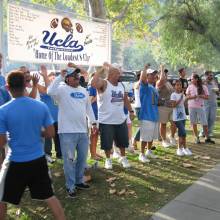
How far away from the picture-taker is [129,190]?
19.3ft

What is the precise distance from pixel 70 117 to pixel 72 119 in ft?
0.13

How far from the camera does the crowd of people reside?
3.98m

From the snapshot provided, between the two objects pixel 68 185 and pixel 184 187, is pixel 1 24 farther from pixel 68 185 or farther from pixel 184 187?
pixel 184 187

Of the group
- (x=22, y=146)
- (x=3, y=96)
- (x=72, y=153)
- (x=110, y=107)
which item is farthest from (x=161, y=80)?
(x=22, y=146)

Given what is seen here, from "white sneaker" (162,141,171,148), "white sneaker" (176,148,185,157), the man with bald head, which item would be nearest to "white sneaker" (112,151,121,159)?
the man with bald head

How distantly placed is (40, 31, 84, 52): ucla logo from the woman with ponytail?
10.1 feet

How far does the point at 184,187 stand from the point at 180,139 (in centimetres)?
221

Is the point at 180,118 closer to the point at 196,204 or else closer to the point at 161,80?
the point at 161,80

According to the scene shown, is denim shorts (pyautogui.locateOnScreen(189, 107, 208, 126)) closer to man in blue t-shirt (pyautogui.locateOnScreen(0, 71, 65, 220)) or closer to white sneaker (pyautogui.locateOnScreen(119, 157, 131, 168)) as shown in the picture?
white sneaker (pyautogui.locateOnScreen(119, 157, 131, 168))

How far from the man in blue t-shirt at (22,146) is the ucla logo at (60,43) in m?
2.86

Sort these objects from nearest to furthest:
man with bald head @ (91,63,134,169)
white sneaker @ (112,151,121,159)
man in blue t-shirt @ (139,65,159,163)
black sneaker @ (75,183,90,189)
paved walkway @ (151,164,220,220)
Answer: paved walkway @ (151,164,220,220)
black sneaker @ (75,183,90,189)
man with bald head @ (91,63,134,169)
man in blue t-shirt @ (139,65,159,163)
white sneaker @ (112,151,121,159)

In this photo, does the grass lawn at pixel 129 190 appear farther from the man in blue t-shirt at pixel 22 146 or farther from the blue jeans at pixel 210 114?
the blue jeans at pixel 210 114

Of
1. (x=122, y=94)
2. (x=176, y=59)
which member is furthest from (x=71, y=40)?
(x=176, y=59)

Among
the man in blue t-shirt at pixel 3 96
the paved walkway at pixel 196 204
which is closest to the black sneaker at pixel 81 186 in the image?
the paved walkway at pixel 196 204
